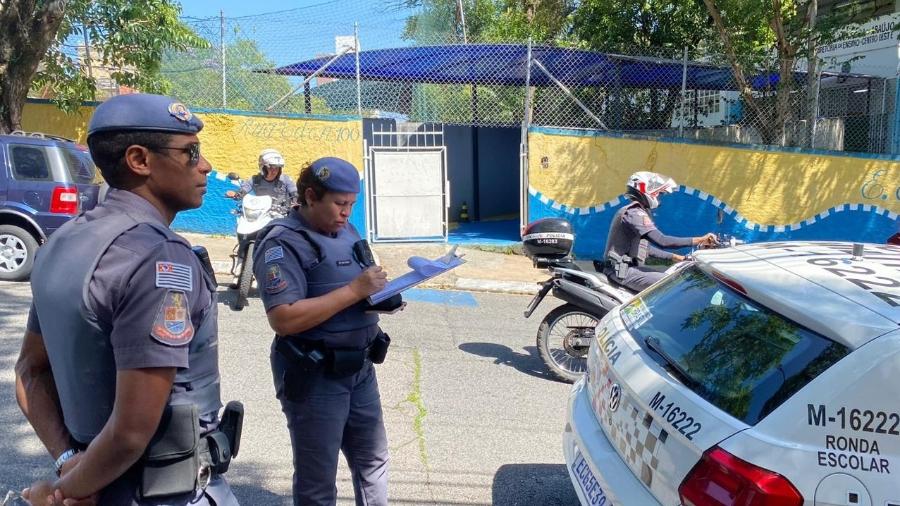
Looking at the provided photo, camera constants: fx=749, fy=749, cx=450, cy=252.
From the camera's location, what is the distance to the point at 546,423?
4.84 meters

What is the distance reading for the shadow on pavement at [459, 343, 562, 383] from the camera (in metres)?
5.97

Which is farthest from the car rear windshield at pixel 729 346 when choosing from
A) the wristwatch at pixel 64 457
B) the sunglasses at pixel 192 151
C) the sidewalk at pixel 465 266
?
the sidewalk at pixel 465 266

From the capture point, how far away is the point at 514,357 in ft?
20.8

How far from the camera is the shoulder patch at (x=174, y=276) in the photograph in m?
1.66

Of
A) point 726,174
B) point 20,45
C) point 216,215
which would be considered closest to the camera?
point 20,45

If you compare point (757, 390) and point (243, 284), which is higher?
point (757, 390)

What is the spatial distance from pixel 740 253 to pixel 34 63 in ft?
34.0

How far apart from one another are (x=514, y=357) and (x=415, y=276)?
3.57 meters

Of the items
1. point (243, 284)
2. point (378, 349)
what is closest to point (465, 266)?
point (243, 284)

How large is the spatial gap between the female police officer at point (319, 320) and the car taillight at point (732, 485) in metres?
1.23

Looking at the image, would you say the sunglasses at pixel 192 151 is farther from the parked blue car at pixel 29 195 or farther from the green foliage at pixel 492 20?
the green foliage at pixel 492 20

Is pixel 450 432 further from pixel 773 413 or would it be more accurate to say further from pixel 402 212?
pixel 402 212

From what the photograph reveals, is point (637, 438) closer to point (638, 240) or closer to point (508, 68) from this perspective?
point (638, 240)

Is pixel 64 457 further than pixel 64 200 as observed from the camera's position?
No
